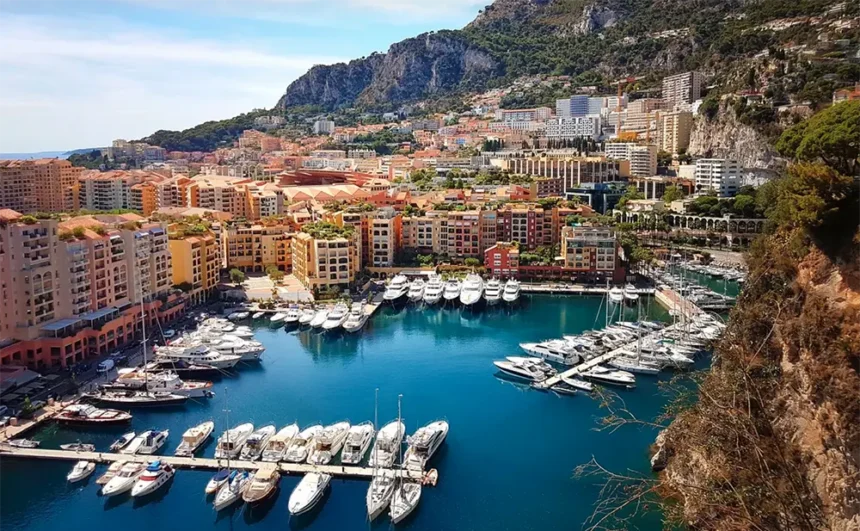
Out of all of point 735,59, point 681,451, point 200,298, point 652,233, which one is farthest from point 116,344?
point 735,59

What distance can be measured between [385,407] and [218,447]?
4.46 metres

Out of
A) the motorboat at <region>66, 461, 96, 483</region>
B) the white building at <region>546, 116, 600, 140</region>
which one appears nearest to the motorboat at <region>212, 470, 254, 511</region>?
the motorboat at <region>66, 461, 96, 483</region>

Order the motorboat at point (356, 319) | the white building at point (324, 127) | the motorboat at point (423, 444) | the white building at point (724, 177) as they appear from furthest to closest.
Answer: the white building at point (324, 127) → the white building at point (724, 177) → the motorboat at point (356, 319) → the motorboat at point (423, 444)

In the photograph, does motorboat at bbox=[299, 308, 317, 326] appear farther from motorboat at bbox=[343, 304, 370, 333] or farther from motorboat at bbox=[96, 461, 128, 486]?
motorboat at bbox=[96, 461, 128, 486]

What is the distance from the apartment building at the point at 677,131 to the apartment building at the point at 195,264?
38710 millimetres

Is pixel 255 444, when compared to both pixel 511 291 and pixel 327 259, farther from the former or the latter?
pixel 511 291

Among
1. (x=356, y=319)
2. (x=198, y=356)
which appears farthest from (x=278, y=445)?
(x=356, y=319)

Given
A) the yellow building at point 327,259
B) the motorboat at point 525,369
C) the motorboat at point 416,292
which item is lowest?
the motorboat at point 525,369

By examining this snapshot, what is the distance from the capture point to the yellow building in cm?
2978

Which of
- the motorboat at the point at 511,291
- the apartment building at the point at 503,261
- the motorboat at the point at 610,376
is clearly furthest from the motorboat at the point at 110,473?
the apartment building at the point at 503,261

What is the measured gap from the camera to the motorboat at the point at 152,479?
1385 cm

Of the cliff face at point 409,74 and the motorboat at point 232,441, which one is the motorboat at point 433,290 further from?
the cliff face at point 409,74

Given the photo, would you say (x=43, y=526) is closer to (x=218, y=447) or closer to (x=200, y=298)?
(x=218, y=447)

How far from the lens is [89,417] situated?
17.0m
